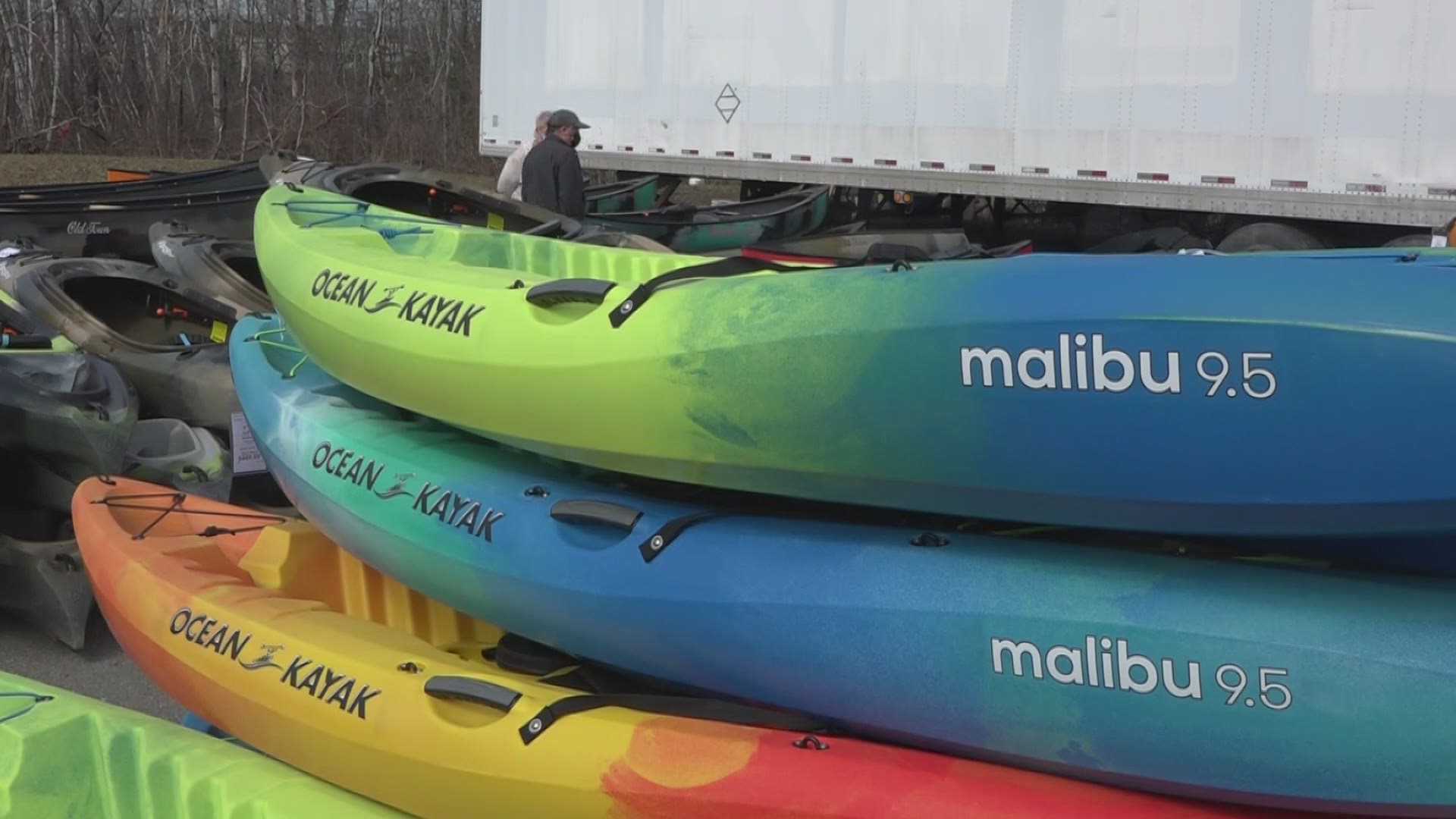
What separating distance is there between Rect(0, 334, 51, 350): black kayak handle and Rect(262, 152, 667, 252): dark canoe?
1.28 meters

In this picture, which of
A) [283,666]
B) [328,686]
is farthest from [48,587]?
[328,686]

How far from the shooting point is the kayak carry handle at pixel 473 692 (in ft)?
8.63

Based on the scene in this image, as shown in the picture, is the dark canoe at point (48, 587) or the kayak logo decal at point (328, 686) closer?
the kayak logo decal at point (328, 686)

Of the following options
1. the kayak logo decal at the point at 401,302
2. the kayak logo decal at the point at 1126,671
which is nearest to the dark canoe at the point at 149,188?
the kayak logo decal at the point at 401,302

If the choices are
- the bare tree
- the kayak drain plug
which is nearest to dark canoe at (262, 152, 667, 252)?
the kayak drain plug

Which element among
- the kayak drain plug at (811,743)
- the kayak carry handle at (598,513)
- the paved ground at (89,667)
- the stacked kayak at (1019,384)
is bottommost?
the paved ground at (89,667)

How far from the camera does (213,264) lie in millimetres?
7824

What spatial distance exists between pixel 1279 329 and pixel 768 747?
1.10m

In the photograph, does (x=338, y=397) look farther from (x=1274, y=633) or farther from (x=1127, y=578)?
(x=1274, y=633)

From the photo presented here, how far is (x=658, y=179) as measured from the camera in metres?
14.7

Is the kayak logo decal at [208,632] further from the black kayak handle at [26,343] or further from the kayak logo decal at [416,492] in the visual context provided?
the black kayak handle at [26,343]

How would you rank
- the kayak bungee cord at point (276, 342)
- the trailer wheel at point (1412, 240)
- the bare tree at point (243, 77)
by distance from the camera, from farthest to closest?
the bare tree at point (243, 77)
the trailer wheel at point (1412, 240)
the kayak bungee cord at point (276, 342)

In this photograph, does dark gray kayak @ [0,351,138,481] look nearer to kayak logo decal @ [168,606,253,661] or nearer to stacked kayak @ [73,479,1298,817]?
stacked kayak @ [73,479,1298,817]

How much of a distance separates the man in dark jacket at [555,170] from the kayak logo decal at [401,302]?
189 inches
